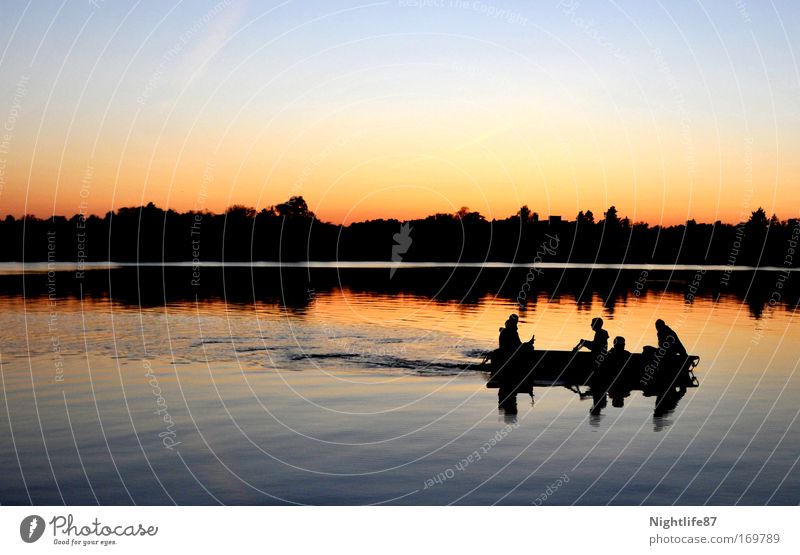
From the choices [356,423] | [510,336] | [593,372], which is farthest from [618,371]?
[356,423]

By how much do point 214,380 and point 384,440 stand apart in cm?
1311

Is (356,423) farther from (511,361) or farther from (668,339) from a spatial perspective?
(668,339)

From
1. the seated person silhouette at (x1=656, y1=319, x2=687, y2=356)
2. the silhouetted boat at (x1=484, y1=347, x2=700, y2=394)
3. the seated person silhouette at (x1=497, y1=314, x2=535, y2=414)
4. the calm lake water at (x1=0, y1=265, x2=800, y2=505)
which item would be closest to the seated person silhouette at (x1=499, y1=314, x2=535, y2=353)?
the seated person silhouette at (x1=497, y1=314, x2=535, y2=414)

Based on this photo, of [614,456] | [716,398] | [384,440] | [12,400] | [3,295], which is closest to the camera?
[614,456]

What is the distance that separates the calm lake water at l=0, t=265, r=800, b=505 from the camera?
66.5ft

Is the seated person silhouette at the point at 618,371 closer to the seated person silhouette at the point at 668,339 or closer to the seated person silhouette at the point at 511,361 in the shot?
the seated person silhouette at the point at 668,339
